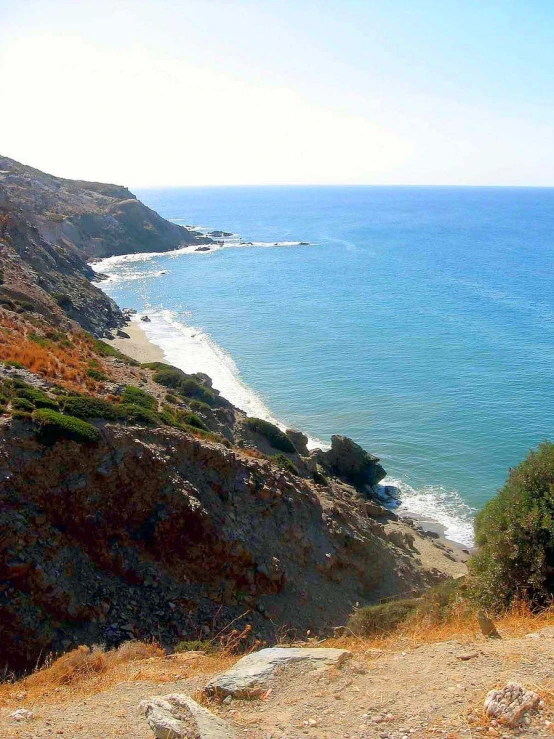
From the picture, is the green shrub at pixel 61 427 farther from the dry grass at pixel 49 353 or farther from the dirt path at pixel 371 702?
the dirt path at pixel 371 702

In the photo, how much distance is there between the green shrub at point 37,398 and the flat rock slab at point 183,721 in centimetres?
1472

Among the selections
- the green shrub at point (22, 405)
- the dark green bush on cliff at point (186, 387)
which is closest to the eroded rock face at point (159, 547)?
the green shrub at point (22, 405)

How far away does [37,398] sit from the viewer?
73.1 ft

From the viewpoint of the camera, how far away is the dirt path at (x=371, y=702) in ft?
28.0

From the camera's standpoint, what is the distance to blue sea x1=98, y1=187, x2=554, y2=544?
4350 cm

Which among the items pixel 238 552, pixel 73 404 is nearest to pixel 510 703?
pixel 238 552

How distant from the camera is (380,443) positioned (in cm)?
4491

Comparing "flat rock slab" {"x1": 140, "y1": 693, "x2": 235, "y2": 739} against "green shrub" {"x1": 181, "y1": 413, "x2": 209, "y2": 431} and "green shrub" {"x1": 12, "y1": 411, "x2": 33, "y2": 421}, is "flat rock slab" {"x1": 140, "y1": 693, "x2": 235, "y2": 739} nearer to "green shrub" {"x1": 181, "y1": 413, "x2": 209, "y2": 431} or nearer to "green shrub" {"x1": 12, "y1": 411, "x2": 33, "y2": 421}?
"green shrub" {"x1": 12, "y1": 411, "x2": 33, "y2": 421}

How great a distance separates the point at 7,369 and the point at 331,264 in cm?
10126

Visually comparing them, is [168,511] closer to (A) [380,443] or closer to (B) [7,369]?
(B) [7,369]

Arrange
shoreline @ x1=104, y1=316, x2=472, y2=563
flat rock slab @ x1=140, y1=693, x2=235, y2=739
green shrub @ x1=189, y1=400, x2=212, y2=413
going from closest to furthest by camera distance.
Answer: flat rock slab @ x1=140, y1=693, x2=235, y2=739 → shoreline @ x1=104, y1=316, x2=472, y2=563 → green shrub @ x1=189, y1=400, x2=212, y2=413

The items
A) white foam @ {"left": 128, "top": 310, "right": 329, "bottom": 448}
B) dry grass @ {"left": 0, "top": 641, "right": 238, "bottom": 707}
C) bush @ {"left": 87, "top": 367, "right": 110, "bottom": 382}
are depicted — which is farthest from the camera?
white foam @ {"left": 128, "top": 310, "right": 329, "bottom": 448}

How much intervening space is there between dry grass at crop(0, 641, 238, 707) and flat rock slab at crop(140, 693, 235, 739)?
2585 mm

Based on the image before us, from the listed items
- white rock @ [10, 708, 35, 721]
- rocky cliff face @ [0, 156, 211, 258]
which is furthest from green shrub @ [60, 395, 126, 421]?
rocky cliff face @ [0, 156, 211, 258]
